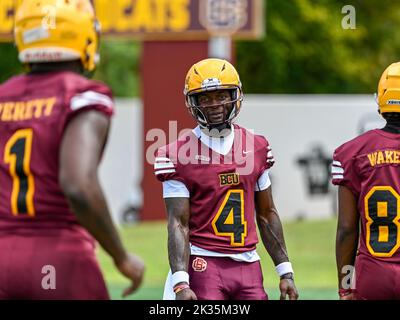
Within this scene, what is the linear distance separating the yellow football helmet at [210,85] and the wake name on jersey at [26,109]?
63.7 inches

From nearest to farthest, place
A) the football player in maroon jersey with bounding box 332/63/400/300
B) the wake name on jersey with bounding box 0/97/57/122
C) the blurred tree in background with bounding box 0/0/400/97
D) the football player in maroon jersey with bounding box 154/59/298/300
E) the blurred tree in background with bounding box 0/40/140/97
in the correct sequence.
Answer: the wake name on jersey with bounding box 0/97/57/122 < the football player in maroon jersey with bounding box 332/63/400/300 < the football player in maroon jersey with bounding box 154/59/298/300 < the blurred tree in background with bounding box 0/0/400/97 < the blurred tree in background with bounding box 0/40/140/97

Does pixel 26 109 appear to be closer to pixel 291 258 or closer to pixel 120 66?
pixel 291 258

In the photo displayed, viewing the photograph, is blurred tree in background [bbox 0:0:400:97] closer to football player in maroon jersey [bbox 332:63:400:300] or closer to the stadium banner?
the stadium banner

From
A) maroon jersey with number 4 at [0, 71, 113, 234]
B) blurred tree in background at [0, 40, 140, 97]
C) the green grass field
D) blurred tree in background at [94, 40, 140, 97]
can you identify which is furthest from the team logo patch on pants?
blurred tree in background at [94, 40, 140, 97]

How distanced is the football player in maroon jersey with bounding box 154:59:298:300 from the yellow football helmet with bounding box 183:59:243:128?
0.04 feet

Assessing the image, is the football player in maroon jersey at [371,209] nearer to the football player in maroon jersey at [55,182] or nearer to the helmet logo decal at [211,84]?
the helmet logo decal at [211,84]

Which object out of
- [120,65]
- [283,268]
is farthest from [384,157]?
[120,65]

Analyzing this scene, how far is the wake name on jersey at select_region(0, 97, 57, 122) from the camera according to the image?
4199 millimetres

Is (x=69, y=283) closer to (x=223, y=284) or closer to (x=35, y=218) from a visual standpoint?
(x=35, y=218)

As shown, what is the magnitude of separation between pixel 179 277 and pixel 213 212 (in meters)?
0.40

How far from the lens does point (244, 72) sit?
29.3 meters

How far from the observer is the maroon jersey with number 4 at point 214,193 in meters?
5.54

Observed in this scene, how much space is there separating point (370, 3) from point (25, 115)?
27.3 m

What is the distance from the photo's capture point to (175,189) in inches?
217
